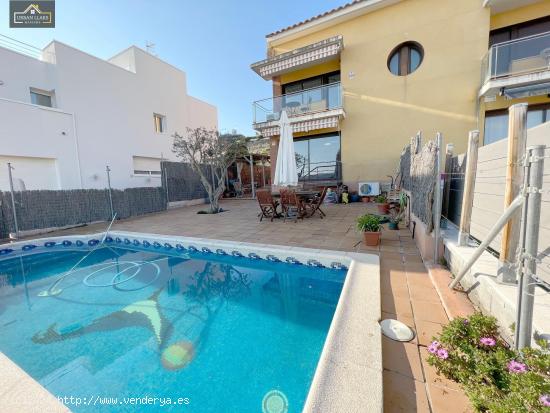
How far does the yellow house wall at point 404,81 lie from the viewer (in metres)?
10.0

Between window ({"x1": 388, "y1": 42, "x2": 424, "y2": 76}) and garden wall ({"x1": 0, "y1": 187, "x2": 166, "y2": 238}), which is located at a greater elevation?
window ({"x1": 388, "y1": 42, "x2": 424, "y2": 76})

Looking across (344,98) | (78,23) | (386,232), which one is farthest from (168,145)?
(386,232)

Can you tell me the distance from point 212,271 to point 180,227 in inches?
137

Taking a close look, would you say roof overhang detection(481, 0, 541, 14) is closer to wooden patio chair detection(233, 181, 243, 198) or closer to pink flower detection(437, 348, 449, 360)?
pink flower detection(437, 348, 449, 360)

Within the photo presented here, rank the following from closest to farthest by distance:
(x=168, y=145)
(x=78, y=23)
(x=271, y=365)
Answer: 1. (x=271, y=365)
2. (x=78, y=23)
3. (x=168, y=145)

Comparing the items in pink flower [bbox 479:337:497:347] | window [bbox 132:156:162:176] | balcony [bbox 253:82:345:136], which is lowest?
pink flower [bbox 479:337:497:347]

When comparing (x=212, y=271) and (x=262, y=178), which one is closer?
(x=212, y=271)

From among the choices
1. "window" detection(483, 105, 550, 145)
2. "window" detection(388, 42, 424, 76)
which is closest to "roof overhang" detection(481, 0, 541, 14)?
"window" detection(388, 42, 424, 76)

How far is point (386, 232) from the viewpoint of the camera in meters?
5.96

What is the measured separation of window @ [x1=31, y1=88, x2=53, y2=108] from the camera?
36.5 feet

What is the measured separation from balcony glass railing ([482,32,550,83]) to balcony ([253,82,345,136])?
18.4 ft

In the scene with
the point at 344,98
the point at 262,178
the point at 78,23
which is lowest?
the point at 262,178

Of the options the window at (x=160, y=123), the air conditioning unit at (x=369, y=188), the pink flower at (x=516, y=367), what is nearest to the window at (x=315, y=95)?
the air conditioning unit at (x=369, y=188)

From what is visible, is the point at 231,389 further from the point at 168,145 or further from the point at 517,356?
the point at 168,145
